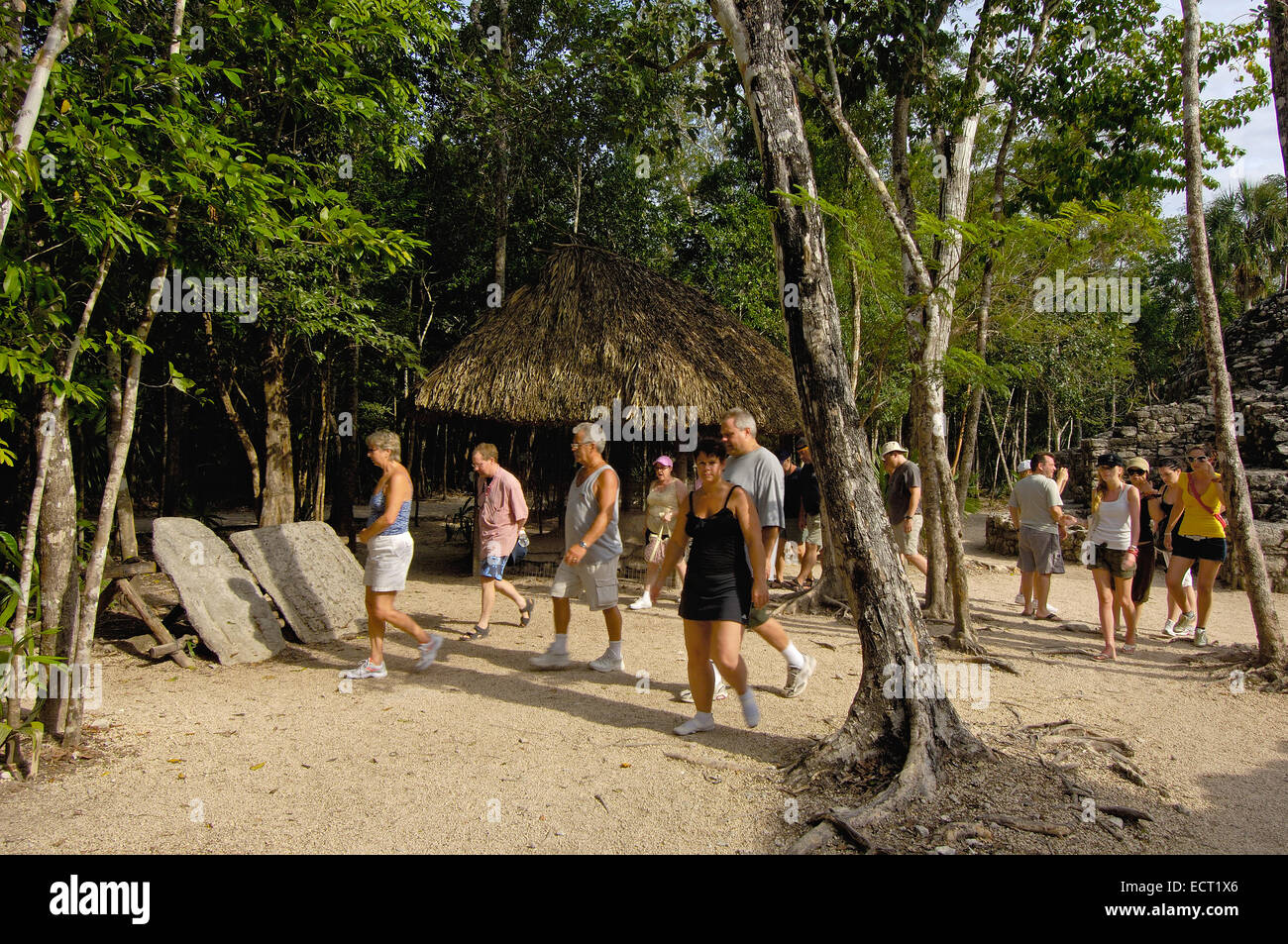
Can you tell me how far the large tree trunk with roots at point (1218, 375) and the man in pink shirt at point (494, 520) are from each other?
18.9ft

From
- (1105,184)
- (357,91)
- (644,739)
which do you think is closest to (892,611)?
(644,739)

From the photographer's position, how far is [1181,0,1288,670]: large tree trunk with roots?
6.08 meters

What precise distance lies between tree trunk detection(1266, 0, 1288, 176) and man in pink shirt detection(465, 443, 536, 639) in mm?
6571

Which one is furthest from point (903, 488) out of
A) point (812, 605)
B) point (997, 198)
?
point (997, 198)

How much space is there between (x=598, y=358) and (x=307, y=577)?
4.58 m

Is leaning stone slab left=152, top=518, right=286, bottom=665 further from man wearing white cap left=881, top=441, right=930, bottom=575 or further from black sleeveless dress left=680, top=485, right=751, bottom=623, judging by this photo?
man wearing white cap left=881, top=441, right=930, bottom=575

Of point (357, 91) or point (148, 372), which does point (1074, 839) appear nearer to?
point (357, 91)

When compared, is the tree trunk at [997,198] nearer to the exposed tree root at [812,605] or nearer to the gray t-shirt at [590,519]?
the exposed tree root at [812,605]

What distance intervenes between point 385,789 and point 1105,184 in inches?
356

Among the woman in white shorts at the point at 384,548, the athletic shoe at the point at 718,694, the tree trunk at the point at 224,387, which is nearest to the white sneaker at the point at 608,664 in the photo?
the athletic shoe at the point at 718,694

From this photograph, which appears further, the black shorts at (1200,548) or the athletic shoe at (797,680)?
the black shorts at (1200,548)

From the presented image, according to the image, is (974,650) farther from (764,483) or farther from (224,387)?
(224,387)

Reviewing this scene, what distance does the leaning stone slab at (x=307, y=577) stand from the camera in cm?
688

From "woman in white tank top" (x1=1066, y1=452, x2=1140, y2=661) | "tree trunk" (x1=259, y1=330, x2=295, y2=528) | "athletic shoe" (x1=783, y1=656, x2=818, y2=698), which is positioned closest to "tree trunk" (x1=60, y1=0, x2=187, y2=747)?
"athletic shoe" (x1=783, y1=656, x2=818, y2=698)
